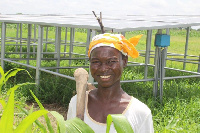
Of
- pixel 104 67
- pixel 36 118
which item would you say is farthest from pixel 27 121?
pixel 104 67

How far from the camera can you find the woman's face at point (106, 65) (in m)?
1.25

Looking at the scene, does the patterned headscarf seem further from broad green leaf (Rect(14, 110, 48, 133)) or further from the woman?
broad green leaf (Rect(14, 110, 48, 133))

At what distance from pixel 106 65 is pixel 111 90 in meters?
0.12

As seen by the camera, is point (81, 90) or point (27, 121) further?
point (81, 90)

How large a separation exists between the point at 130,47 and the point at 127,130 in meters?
0.63

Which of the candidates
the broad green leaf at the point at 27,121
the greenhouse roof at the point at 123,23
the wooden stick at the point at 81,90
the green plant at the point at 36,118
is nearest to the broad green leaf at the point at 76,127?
the green plant at the point at 36,118

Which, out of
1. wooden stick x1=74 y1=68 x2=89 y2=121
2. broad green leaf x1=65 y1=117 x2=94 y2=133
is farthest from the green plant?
wooden stick x1=74 y1=68 x2=89 y2=121

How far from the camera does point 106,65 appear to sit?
4.11 ft

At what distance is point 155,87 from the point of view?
555cm

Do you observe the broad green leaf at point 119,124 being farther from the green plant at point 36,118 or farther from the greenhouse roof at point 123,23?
the greenhouse roof at point 123,23

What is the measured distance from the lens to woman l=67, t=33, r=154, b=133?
Result: 1.25 meters

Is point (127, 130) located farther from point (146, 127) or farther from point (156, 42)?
point (156, 42)

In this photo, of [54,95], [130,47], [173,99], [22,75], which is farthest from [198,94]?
[130,47]

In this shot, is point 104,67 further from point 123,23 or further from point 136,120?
point 123,23
